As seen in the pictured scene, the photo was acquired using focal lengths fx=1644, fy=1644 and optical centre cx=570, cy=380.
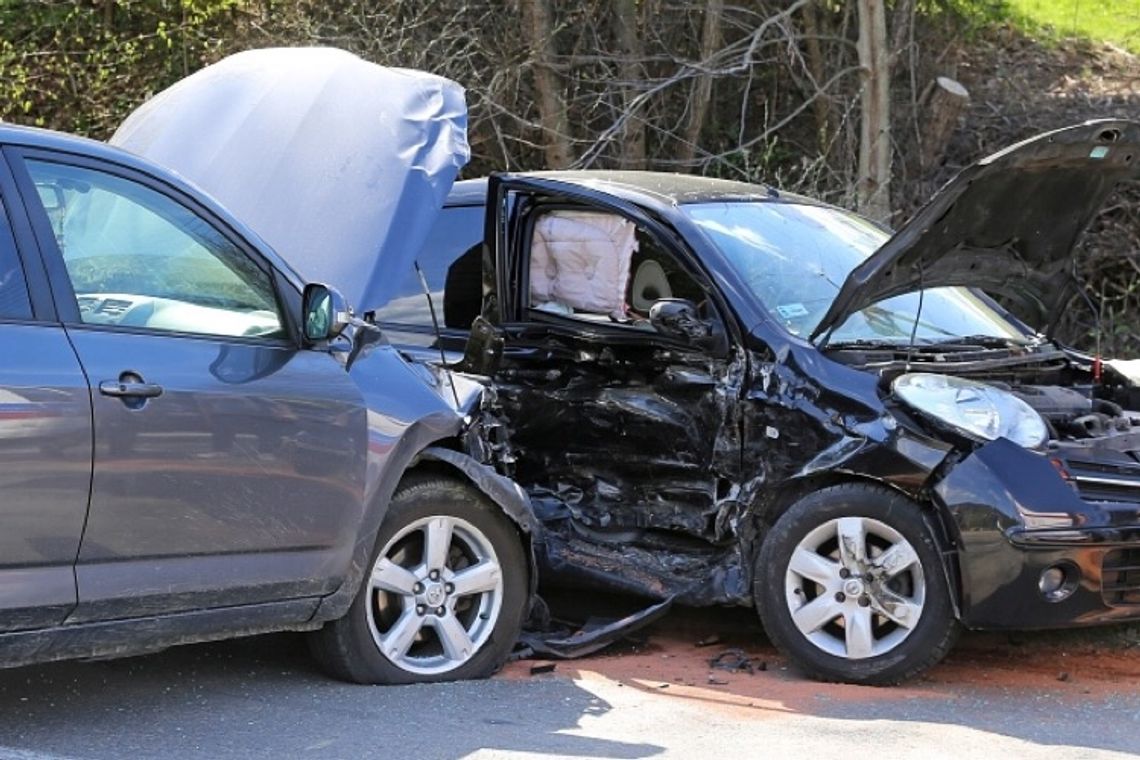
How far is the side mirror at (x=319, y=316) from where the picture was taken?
18.1 feet

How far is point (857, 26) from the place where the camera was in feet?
43.9

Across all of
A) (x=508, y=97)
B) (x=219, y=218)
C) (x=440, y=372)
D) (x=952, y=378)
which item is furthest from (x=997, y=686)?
(x=508, y=97)

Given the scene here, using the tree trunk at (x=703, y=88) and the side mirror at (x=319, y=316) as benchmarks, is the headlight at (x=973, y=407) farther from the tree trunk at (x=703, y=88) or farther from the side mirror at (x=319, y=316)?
the tree trunk at (x=703, y=88)

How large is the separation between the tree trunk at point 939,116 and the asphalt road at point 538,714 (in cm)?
682

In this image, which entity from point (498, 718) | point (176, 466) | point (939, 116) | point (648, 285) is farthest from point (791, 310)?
point (939, 116)

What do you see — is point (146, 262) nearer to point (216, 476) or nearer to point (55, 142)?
point (55, 142)

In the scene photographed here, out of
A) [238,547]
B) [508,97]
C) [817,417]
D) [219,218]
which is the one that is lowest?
[238,547]

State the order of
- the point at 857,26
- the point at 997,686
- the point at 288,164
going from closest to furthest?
the point at 997,686
the point at 288,164
the point at 857,26

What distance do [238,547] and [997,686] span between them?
288cm

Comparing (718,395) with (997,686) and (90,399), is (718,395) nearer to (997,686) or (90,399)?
(997,686)

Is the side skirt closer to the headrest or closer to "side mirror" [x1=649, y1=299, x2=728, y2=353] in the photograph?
"side mirror" [x1=649, y1=299, x2=728, y2=353]

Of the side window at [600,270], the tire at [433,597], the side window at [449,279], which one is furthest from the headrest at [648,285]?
the tire at [433,597]

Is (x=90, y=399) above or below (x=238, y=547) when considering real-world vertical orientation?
above

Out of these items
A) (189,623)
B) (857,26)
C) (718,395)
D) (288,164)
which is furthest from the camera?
(857,26)
